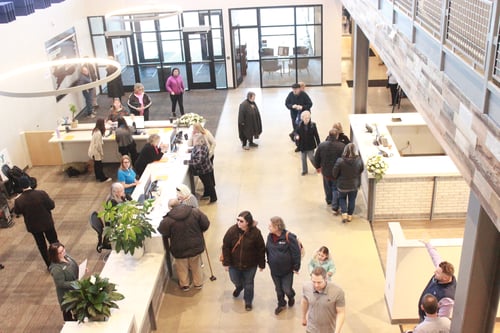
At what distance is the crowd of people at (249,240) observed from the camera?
534cm

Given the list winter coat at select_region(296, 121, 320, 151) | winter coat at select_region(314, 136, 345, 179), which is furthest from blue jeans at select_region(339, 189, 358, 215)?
winter coat at select_region(296, 121, 320, 151)

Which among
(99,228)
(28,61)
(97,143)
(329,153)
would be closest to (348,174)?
(329,153)

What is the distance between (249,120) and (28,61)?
210 inches

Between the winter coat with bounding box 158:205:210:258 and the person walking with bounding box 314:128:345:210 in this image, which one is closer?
the winter coat with bounding box 158:205:210:258

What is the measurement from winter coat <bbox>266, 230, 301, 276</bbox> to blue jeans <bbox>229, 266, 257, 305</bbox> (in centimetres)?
40

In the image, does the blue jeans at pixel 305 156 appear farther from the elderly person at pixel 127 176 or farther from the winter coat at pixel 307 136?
the elderly person at pixel 127 176

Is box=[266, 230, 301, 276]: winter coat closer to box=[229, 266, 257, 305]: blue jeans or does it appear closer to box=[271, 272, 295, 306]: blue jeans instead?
box=[271, 272, 295, 306]: blue jeans

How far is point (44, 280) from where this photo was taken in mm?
7895

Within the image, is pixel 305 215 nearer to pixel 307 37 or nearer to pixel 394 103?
pixel 394 103

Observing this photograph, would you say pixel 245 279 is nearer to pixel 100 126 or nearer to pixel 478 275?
pixel 478 275

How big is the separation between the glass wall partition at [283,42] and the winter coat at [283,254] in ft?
35.0

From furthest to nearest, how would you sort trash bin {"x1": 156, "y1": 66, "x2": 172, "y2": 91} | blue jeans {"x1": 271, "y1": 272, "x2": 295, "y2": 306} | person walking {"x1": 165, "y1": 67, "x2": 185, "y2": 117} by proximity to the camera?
trash bin {"x1": 156, "y1": 66, "x2": 172, "y2": 91} < person walking {"x1": 165, "y1": 67, "x2": 185, "y2": 117} < blue jeans {"x1": 271, "y1": 272, "x2": 295, "y2": 306}

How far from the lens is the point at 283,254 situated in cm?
639

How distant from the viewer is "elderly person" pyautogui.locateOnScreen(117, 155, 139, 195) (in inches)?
341
